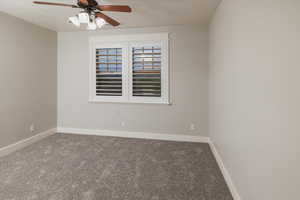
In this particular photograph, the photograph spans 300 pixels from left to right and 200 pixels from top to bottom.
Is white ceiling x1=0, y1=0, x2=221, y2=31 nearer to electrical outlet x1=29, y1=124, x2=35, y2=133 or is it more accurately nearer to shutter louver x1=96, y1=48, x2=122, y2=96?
shutter louver x1=96, y1=48, x2=122, y2=96

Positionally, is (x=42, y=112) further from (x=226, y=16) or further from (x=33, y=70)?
(x=226, y=16)

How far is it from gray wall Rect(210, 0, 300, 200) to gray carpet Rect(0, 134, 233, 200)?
0.60m

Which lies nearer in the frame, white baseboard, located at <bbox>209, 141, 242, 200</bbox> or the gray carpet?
white baseboard, located at <bbox>209, 141, 242, 200</bbox>

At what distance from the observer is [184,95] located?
3549 mm

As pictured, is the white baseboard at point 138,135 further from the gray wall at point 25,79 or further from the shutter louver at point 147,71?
the shutter louver at point 147,71

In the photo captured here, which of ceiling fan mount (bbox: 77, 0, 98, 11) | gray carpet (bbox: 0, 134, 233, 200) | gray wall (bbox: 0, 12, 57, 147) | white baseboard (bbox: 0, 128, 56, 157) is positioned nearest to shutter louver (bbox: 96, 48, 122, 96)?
gray wall (bbox: 0, 12, 57, 147)

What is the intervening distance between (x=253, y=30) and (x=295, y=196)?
4.12ft

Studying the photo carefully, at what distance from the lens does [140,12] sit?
2.82m

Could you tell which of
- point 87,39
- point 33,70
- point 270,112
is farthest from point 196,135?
point 33,70

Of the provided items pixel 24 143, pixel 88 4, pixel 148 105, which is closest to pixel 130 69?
pixel 148 105

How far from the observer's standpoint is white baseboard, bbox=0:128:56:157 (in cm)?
287

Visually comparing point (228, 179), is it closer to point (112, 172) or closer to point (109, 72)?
point (112, 172)

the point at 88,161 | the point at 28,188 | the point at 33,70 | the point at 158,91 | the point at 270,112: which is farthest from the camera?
the point at 158,91

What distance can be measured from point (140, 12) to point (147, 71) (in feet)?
4.07
